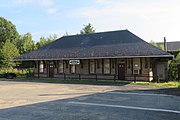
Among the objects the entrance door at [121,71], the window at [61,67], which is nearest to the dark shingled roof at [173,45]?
the entrance door at [121,71]

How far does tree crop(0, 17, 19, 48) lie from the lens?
79.9 metres

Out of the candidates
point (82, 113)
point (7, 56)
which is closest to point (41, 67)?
point (7, 56)

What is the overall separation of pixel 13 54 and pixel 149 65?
1318 inches

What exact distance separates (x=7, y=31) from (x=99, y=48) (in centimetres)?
5589

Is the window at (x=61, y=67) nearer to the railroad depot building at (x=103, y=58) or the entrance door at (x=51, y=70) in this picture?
the railroad depot building at (x=103, y=58)

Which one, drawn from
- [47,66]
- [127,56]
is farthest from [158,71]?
[47,66]

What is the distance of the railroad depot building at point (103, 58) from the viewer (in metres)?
28.6

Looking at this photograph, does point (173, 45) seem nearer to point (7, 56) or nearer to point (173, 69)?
point (173, 69)

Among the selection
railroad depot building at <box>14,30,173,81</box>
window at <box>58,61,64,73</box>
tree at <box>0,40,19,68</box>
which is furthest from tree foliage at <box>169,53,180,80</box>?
tree at <box>0,40,19,68</box>

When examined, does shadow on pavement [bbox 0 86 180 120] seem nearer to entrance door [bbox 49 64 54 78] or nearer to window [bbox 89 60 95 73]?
window [bbox 89 60 95 73]

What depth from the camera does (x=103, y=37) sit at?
116ft

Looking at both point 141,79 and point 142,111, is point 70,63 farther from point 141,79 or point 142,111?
point 142,111

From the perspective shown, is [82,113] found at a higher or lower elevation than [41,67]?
lower

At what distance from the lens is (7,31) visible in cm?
8088
